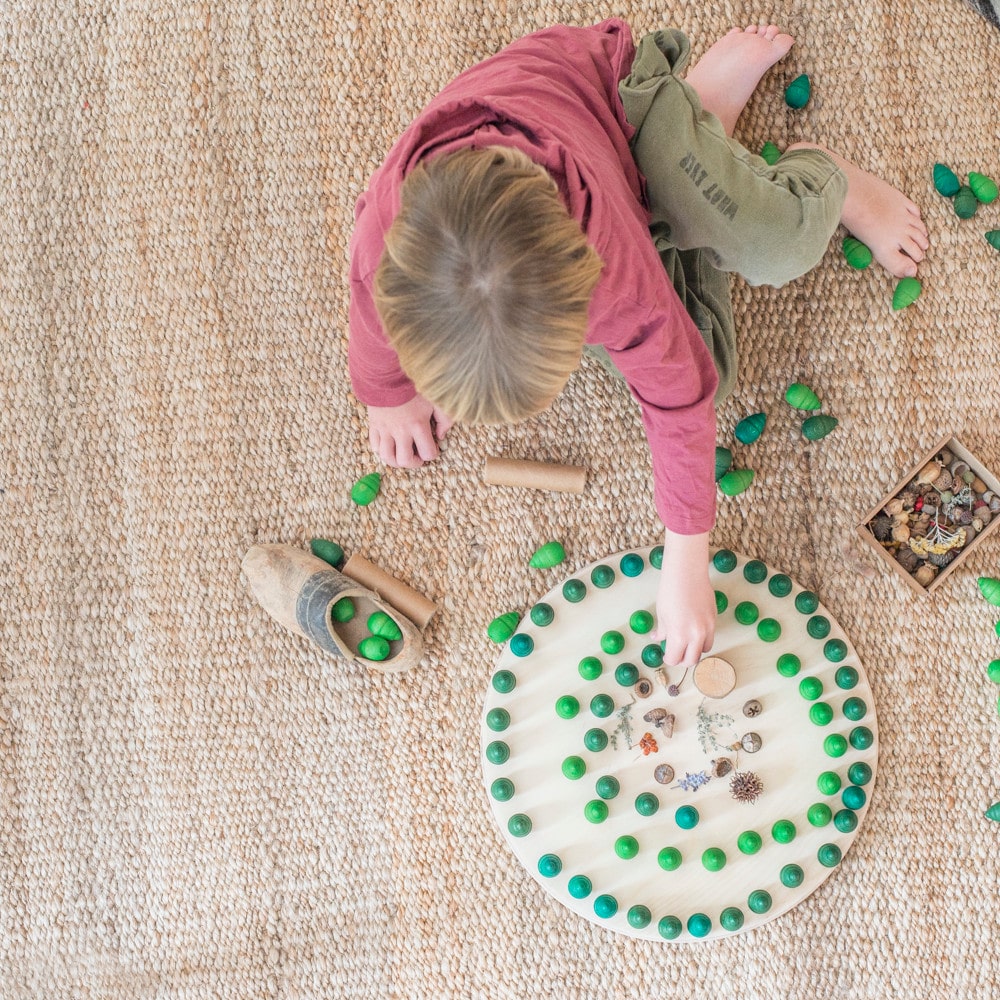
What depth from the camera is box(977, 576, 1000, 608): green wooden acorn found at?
924 mm

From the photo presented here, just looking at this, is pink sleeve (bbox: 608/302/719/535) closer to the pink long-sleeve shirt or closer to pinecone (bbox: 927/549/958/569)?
the pink long-sleeve shirt

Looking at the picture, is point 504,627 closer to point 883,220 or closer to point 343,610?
point 343,610

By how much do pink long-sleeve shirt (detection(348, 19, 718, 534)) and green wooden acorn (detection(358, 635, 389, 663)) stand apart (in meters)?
0.24

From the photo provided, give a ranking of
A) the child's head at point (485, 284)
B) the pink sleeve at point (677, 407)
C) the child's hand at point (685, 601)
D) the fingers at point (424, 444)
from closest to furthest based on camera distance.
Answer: the child's head at point (485, 284)
the pink sleeve at point (677, 407)
the child's hand at point (685, 601)
the fingers at point (424, 444)

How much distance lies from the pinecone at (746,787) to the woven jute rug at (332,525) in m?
0.12

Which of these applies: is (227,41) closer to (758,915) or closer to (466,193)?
(466,193)

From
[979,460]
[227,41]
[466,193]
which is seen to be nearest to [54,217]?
[227,41]

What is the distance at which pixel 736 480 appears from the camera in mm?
941

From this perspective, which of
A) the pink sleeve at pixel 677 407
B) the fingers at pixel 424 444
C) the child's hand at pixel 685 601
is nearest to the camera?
the pink sleeve at pixel 677 407

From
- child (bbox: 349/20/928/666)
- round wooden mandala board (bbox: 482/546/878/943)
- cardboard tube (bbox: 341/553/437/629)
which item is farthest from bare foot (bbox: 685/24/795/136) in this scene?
cardboard tube (bbox: 341/553/437/629)

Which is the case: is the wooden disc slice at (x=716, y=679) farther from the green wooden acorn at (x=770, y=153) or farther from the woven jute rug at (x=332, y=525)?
the green wooden acorn at (x=770, y=153)

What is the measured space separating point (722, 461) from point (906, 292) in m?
0.25

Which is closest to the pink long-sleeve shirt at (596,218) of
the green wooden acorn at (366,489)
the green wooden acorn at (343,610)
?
the green wooden acorn at (366,489)

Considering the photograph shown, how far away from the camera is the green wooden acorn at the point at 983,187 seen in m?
0.95
